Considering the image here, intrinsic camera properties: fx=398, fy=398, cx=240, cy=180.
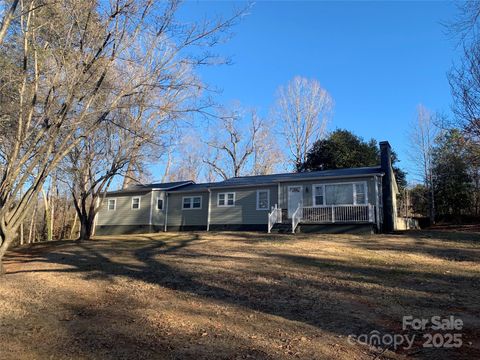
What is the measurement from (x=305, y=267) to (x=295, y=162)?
2865cm

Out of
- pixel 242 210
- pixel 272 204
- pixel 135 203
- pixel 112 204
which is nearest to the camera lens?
pixel 272 204

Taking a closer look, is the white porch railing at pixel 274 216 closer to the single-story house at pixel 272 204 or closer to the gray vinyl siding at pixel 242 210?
the single-story house at pixel 272 204

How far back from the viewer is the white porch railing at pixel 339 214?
63.5 feet

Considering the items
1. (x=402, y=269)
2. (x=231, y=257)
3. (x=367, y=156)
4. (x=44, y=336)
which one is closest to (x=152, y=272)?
(x=231, y=257)

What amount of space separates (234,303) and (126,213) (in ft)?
76.2

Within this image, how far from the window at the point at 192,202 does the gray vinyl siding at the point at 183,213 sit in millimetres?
198

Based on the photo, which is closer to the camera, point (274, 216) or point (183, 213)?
point (274, 216)

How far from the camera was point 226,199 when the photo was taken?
2439cm

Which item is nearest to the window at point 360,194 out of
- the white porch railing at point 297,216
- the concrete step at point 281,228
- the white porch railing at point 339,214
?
the white porch railing at point 339,214

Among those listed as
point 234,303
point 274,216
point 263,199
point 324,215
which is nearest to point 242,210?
point 263,199

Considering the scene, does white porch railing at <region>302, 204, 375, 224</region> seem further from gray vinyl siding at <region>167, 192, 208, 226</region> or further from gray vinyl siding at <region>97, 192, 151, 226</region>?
gray vinyl siding at <region>97, 192, 151, 226</region>

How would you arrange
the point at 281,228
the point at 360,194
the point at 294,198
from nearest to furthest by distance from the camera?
1. the point at 360,194
2. the point at 281,228
3. the point at 294,198

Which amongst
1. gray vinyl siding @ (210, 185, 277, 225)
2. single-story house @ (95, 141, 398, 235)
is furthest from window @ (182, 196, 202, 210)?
gray vinyl siding @ (210, 185, 277, 225)

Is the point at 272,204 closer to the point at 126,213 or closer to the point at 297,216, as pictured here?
the point at 297,216
